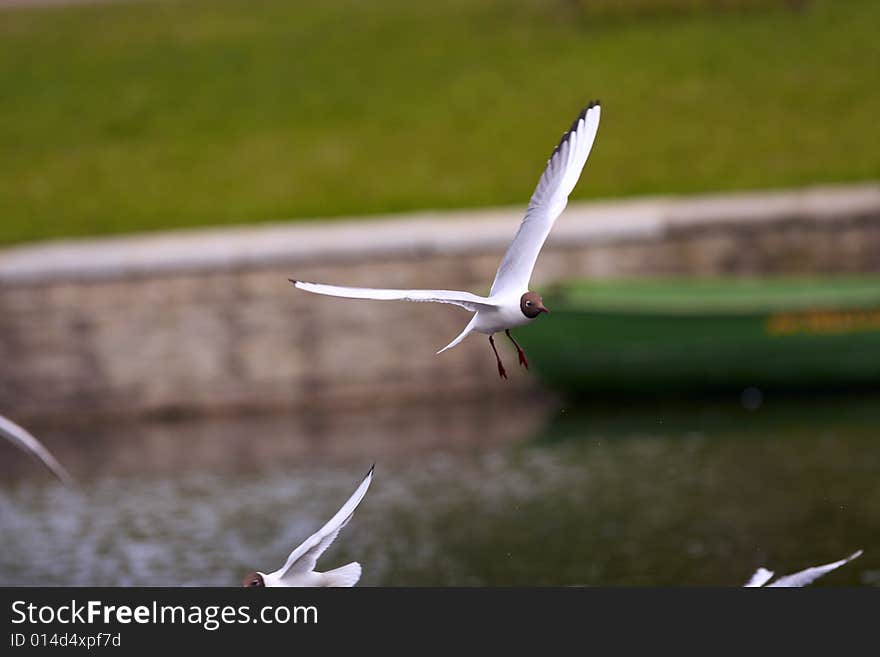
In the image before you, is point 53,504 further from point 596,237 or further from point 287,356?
point 596,237

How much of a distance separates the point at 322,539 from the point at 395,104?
787 inches

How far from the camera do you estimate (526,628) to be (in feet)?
39.0

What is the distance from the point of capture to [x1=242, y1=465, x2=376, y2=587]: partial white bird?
9.90 m

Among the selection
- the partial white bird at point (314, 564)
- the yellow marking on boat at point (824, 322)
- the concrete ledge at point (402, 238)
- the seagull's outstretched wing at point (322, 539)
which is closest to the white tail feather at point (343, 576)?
the partial white bird at point (314, 564)

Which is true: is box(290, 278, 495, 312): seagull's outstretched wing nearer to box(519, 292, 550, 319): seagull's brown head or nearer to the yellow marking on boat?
box(519, 292, 550, 319): seagull's brown head

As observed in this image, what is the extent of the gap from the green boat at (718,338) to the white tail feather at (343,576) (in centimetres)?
911

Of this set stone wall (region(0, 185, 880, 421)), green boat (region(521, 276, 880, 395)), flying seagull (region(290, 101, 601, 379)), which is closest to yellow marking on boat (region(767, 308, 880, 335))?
green boat (region(521, 276, 880, 395))

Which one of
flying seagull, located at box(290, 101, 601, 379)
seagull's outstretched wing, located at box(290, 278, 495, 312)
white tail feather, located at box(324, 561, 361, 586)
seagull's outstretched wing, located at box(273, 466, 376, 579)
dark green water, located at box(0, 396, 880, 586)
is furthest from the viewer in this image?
dark green water, located at box(0, 396, 880, 586)

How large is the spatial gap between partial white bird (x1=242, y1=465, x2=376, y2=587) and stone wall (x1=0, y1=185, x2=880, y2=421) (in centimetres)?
937

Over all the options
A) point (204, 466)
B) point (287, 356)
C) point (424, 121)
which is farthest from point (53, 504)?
point (424, 121)

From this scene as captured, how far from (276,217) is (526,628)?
44.5ft

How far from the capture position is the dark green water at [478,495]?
1480 centimetres

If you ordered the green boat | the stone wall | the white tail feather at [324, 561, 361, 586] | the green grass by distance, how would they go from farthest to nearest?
1. the green grass
2. the stone wall
3. the green boat
4. the white tail feather at [324, 561, 361, 586]

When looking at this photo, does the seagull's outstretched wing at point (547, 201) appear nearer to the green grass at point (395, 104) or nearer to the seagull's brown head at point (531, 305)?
the seagull's brown head at point (531, 305)
